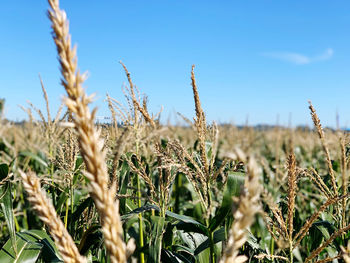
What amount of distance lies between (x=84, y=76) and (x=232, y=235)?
0.42 meters

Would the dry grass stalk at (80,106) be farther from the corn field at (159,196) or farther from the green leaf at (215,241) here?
the green leaf at (215,241)

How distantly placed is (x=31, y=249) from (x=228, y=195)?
4.80ft

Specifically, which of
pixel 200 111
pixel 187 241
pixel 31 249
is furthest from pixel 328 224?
pixel 31 249

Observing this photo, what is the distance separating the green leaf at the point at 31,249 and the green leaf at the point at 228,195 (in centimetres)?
113

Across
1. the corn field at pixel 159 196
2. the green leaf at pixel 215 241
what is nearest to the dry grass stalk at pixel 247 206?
the corn field at pixel 159 196

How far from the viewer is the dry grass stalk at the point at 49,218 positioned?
2.10 ft

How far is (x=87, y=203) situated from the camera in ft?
7.97

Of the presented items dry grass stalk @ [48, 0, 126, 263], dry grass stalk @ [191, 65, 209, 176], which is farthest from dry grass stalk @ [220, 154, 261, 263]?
dry grass stalk @ [191, 65, 209, 176]

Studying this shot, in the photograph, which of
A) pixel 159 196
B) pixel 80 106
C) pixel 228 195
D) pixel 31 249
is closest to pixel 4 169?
pixel 31 249

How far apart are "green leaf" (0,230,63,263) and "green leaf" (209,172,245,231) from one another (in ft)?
3.72

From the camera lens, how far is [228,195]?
1975 millimetres

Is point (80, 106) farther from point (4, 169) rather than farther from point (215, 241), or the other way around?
point (4, 169)

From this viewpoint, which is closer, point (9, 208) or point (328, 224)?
point (9, 208)

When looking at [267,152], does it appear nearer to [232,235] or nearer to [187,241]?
[187,241]
